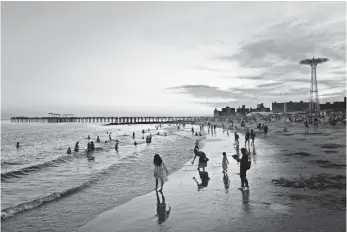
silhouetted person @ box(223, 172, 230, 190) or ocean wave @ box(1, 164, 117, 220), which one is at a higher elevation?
silhouetted person @ box(223, 172, 230, 190)

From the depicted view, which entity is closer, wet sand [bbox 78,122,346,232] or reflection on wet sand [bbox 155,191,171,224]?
wet sand [bbox 78,122,346,232]

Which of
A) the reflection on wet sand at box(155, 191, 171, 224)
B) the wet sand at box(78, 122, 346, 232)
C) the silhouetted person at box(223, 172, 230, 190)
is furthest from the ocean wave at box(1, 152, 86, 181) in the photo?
the silhouetted person at box(223, 172, 230, 190)

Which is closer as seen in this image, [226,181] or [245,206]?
[245,206]

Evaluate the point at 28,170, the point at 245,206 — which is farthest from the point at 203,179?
the point at 28,170

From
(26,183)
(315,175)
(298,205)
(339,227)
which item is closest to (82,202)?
(26,183)

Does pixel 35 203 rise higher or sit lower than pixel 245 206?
lower

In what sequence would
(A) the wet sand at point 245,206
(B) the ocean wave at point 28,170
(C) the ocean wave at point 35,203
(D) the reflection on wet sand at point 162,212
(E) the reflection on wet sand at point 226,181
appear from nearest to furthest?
(A) the wet sand at point 245,206 < (D) the reflection on wet sand at point 162,212 < (C) the ocean wave at point 35,203 < (E) the reflection on wet sand at point 226,181 < (B) the ocean wave at point 28,170

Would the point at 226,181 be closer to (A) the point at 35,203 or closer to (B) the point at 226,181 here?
(B) the point at 226,181

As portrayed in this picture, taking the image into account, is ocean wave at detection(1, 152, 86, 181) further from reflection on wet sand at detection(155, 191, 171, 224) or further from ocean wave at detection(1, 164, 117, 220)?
reflection on wet sand at detection(155, 191, 171, 224)

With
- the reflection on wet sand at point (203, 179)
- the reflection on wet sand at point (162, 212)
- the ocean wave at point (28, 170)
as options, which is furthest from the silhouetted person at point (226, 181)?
the ocean wave at point (28, 170)

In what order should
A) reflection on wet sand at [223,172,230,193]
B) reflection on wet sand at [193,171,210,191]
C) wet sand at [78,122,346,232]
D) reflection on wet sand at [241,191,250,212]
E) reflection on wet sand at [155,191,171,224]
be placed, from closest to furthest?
1. wet sand at [78,122,346,232]
2. reflection on wet sand at [155,191,171,224]
3. reflection on wet sand at [241,191,250,212]
4. reflection on wet sand at [223,172,230,193]
5. reflection on wet sand at [193,171,210,191]

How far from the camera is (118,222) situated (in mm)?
7984

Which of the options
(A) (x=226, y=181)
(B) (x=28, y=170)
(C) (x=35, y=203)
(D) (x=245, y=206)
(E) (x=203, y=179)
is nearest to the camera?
(D) (x=245, y=206)

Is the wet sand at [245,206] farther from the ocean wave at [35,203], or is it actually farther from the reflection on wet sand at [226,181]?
the ocean wave at [35,203]
